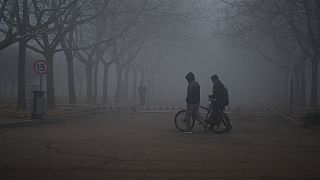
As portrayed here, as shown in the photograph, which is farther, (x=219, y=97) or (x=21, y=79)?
(x=21, y=79)

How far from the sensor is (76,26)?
1503 inches

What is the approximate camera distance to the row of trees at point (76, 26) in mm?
26281

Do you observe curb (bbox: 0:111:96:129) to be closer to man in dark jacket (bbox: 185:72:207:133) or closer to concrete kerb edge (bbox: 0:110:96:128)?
concrete kerb edge (bbox: 0:110:96:128)

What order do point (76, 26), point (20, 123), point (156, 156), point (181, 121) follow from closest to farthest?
point (156, 156) → point (181, 121) → point (20, 123) → point (76, 26)

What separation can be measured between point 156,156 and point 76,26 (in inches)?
1084

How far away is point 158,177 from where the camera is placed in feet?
30.0

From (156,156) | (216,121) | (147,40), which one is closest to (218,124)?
(216,121)

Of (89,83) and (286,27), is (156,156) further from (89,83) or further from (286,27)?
(89,83)

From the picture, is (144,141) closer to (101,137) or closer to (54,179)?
(101,137)

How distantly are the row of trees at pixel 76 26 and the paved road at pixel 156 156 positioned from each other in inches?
386

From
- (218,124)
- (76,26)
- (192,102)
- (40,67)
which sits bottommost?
(218,124)

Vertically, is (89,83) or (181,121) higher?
(89,83)

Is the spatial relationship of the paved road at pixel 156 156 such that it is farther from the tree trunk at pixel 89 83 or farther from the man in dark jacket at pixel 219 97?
the tree trunk at pixel 89 83

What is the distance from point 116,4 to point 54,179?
26534 millimetres
